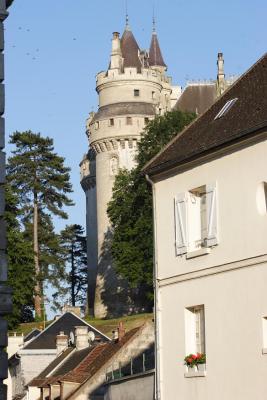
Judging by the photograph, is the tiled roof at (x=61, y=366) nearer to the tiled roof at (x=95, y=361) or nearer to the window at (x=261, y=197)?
the tiled roof at (x=95, y=361)

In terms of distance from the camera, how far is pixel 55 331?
71375 mm

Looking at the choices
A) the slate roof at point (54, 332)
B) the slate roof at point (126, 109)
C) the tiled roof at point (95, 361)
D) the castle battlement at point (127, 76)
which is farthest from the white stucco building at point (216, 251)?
the castle battlement at point (127, 76)

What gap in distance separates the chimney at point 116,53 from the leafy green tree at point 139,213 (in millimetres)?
17546

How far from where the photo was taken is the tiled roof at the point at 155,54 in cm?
13075

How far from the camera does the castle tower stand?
370 feet

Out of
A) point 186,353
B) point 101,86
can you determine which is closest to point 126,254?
point 101,86

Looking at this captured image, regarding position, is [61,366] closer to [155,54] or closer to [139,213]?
[139,213]

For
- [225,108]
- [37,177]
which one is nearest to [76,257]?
[37,177]

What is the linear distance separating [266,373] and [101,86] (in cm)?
9016

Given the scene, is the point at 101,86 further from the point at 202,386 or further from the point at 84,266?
the point at 202,386

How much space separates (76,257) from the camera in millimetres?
133625

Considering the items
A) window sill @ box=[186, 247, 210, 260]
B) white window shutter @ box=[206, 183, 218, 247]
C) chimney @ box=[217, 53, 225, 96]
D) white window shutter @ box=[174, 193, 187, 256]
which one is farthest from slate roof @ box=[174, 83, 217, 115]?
white window shutter @ box=[206, 183, 218, 247]

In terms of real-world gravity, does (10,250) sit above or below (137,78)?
below

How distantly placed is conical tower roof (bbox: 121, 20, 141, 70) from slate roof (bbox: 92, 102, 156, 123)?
15.6 feet
